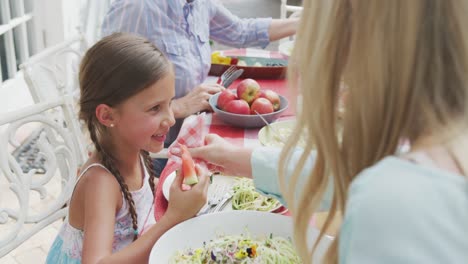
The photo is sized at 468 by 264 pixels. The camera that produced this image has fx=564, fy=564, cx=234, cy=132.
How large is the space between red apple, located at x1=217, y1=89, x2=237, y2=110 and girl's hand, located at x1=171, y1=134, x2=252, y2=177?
1.82 feet

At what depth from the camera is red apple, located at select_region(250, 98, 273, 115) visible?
202 cm

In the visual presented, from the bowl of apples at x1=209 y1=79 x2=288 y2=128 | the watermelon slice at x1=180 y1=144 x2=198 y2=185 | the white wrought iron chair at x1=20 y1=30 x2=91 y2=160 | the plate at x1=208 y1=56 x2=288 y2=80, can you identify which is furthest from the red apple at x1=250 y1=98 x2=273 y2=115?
the watermelon slice at x1=180 y1=144 x2=198 y2=185

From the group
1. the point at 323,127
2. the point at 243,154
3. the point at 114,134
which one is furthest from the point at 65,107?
the point at 323,127

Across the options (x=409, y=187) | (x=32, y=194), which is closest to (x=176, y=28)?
(x=32, y=194)

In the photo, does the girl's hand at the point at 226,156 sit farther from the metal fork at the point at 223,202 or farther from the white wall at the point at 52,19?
the white wall at the point at 52,19

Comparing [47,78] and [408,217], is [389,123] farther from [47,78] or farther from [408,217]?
[47,78]

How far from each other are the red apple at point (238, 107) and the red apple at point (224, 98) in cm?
4

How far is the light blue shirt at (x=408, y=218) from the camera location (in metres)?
0.54

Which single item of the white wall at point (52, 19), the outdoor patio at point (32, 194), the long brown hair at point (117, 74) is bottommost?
the outdoor patio at point (32, 194)

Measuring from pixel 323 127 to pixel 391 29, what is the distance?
0.54 ft

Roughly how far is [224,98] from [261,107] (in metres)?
0.15

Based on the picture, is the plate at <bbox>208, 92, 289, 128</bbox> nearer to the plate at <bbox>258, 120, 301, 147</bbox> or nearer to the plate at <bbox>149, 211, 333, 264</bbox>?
the plate at <bbox>258, 120, 301, 147</bbox>

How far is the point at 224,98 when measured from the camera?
207 centimetres

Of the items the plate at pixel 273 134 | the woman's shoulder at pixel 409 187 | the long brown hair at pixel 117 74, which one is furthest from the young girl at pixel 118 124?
the woman's shoulder at pixel 409 187
